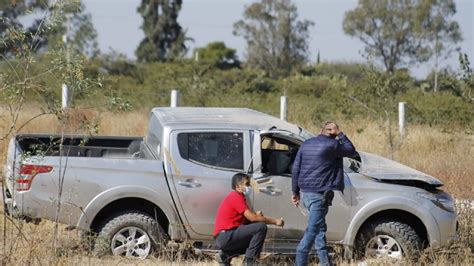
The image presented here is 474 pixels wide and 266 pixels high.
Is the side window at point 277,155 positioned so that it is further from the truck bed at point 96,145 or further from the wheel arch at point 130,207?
the truck bed at point 96,145

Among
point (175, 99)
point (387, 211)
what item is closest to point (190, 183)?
point (387, 211)

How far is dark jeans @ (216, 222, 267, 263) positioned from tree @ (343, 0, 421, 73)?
157ft

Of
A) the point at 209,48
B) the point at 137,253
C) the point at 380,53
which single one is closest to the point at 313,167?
the point at 137,253

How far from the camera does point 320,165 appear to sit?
8.87 meters

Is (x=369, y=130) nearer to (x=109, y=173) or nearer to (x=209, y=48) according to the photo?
(x=109, y=173)

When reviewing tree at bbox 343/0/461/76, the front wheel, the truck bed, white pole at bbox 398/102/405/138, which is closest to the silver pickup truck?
the front wheel

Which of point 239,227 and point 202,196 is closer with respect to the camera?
point 239,227

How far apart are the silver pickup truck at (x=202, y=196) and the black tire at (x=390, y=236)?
1 cm

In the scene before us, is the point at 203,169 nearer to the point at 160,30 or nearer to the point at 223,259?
the point at 223,259

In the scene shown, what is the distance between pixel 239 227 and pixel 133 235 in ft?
4.06

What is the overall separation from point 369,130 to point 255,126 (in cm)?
931

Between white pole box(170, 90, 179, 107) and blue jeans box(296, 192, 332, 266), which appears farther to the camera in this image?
white pole box(170, 90, 179, 107)

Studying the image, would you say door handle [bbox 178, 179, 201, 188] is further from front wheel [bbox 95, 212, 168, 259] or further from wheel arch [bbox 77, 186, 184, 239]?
front wheel [bbox 95, 212, 168, 259]

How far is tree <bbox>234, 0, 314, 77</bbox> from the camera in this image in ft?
187
